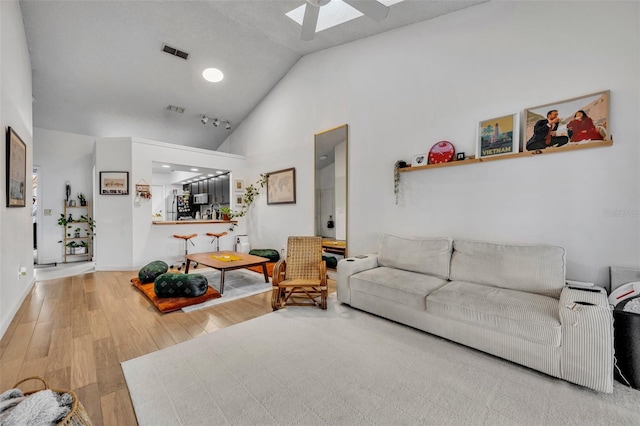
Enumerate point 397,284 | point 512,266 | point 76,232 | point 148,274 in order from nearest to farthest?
point 512,266, point 397,284, point 148,274, point 76,232

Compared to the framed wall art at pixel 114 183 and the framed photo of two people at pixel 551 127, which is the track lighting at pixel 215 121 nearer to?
the framed wall art at pixel 114 183

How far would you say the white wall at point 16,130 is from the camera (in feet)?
8.49

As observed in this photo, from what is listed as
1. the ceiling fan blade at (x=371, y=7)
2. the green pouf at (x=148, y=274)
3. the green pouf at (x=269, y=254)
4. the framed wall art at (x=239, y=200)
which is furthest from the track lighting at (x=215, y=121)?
the ceiling fan blade at (x=371, y=7)

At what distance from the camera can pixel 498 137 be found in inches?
112

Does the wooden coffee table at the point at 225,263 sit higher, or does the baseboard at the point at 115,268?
the wooden coffee table at the point at 225,263

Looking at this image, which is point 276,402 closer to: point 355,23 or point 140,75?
point 355,23

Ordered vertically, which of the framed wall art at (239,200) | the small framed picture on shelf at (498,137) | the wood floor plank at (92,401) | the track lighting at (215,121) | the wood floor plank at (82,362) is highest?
the track lighting at (215,121)

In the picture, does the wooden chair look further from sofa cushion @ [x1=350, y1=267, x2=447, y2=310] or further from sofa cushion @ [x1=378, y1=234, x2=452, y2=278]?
sofa cushion @ [x1=378, y1=234, x2=452, y2=278]

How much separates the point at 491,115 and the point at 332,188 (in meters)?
2.47

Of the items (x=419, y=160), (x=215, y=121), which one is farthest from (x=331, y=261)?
(x=215, y=121)

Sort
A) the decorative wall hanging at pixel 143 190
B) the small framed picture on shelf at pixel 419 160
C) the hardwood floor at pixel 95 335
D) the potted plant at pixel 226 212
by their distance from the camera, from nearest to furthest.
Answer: the hardwood floor at pixel 95 335, the small framed picture on shelf at pixel 419 160, the decorative wall hanging at pixel 143 190, the potted plant at pixel 226 212

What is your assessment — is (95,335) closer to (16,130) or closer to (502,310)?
(16,130)

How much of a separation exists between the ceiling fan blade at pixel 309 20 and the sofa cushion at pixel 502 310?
119 inches

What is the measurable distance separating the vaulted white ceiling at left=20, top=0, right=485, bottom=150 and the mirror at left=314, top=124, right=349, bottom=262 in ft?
5.22
